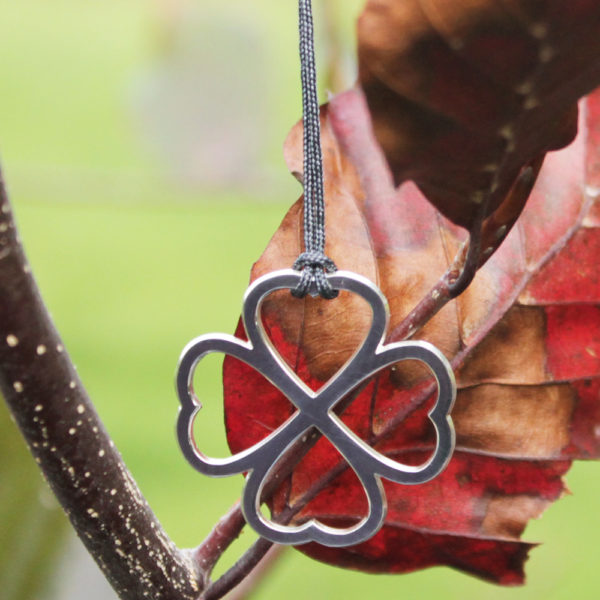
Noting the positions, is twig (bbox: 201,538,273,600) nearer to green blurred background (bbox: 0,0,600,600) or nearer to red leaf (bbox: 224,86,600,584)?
red leaf (bbox: 224,86,600,584)

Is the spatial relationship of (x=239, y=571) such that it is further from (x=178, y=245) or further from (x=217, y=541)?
(x=178, y=245)

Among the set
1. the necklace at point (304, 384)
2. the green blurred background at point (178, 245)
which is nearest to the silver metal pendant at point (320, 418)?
the necklace at point (304, 384)

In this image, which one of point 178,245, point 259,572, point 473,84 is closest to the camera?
point 473,84

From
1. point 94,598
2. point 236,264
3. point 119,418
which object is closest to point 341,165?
point 94,598

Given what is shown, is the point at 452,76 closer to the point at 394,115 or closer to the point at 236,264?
the point at 394,115

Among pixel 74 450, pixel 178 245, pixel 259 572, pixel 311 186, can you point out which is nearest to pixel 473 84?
pixel 311 186

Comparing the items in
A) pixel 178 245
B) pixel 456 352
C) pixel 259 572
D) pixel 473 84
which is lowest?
pixel 178 245

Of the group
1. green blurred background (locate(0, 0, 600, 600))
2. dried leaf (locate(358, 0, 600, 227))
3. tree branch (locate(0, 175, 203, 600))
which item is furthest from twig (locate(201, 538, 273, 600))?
green blurred background (locate(0, 0, 600, 600))

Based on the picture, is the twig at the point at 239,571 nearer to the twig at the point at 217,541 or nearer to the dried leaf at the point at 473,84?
the twig at the point at 217,541

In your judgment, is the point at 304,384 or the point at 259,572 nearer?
the point at 304,384
